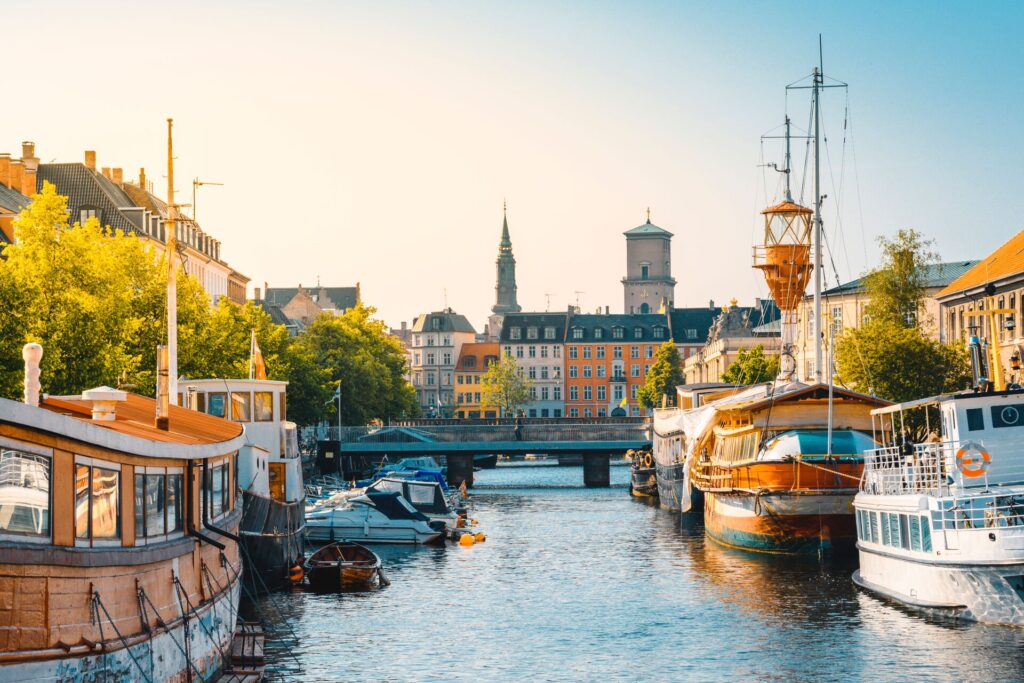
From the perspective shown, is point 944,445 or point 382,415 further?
point 382,415

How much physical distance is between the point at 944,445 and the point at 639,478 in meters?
59.9

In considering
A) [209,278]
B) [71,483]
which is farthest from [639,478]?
[71,483]

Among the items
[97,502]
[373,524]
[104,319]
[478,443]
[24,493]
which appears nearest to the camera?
[24,493]

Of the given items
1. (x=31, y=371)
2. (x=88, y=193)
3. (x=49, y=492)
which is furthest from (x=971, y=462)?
(x=88, y=193)

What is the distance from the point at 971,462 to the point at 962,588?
2.89 meters

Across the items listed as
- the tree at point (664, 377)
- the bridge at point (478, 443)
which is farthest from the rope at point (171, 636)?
the tree at point (664, 377)

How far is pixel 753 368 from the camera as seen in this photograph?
130 m

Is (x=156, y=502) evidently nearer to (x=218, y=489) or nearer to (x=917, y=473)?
(x=218, y=489)

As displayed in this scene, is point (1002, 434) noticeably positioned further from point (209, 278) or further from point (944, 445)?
point (209, 278)

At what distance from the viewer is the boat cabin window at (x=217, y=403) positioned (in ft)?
151

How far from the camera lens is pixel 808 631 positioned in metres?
36.7

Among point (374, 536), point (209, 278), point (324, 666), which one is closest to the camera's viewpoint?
point (324, 666)

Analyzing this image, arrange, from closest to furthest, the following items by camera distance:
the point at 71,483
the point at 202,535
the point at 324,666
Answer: the point at 71,483, the point at 202,535, the point at 324,666

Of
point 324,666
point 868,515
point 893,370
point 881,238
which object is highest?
point 881,238
